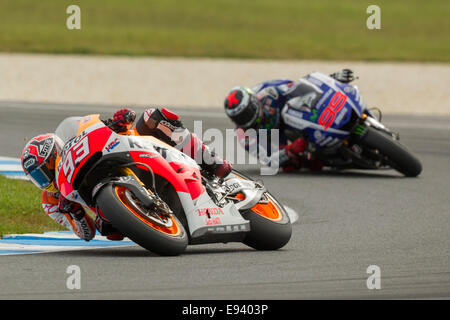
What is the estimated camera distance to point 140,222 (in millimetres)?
7070

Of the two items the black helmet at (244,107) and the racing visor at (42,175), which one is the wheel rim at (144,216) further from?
the black helmet at (244,107)

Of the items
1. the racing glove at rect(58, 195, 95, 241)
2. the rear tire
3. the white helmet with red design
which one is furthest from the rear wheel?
the rear tire

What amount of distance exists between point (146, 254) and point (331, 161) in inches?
263

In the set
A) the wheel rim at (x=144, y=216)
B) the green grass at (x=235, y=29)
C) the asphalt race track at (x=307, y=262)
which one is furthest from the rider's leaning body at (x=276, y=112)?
the green grass at (x=235, y=29)

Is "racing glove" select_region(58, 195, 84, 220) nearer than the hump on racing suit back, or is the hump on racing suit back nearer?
"racing glove" select_region(58, 195, 84, 220)

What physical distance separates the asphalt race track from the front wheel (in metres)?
0.13

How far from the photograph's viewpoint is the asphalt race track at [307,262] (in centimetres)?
629

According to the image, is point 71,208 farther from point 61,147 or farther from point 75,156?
point 75,156

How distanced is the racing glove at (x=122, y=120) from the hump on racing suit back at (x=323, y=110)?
620cm

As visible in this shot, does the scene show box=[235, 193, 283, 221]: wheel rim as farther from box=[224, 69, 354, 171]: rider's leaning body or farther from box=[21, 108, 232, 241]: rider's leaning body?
box=[224, 69, 354, 171]: rider's leaning body

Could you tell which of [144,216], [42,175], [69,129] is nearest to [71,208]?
[42,175]

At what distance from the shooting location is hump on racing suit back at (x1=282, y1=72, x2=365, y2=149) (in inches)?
532

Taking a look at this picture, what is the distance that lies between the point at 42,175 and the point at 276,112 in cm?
628

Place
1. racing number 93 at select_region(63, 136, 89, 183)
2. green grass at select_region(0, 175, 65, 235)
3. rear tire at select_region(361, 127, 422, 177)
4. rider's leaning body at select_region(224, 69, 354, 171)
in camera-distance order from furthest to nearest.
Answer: rider's leaning body at select_region(224, 69, 354, 171) → rear tire at select_region(361, 127, 422, 177) → green grass at select_region(0, 175, 65, 235) → racing number 93 at select_region(63, 136, 89, 183)
